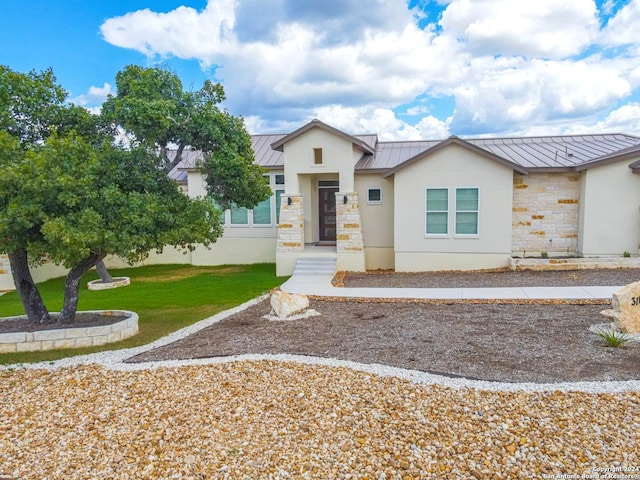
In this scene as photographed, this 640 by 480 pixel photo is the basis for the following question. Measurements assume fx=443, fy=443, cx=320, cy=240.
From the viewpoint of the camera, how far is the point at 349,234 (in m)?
14.7

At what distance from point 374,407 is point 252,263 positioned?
43.5 ft

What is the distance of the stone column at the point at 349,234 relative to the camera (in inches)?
578

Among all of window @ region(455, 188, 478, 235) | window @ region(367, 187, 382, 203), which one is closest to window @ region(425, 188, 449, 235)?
window @ region(455, 188, 478, 235)

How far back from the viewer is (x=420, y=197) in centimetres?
1445

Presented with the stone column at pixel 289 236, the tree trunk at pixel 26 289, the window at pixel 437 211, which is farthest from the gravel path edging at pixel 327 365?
the window at pixel 437 211

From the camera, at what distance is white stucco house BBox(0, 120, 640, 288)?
1383cm

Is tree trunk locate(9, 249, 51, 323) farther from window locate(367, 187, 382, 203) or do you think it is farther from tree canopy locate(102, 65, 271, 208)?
window locate(367, 187, 382, 203)

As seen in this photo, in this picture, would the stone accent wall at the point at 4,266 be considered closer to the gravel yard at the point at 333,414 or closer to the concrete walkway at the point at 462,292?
the concrete walkway at the point at 462,292

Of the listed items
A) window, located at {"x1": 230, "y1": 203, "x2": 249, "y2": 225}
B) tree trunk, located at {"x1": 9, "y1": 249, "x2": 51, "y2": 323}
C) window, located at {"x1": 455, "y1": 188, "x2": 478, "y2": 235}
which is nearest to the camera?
tree trunk, located at {"x1": 9, "y1": 249, "x2": 51, "y2": 323}

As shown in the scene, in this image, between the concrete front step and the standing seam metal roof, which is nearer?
the concrete front step

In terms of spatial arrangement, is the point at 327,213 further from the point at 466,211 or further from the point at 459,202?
the point at 466,211

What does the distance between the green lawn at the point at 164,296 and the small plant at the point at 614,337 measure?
290 inches

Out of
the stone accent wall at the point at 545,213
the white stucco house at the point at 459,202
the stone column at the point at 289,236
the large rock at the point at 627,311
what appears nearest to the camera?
the large rock at the point at 627,311

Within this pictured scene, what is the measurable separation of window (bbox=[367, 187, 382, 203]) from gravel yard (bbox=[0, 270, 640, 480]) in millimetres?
8825
